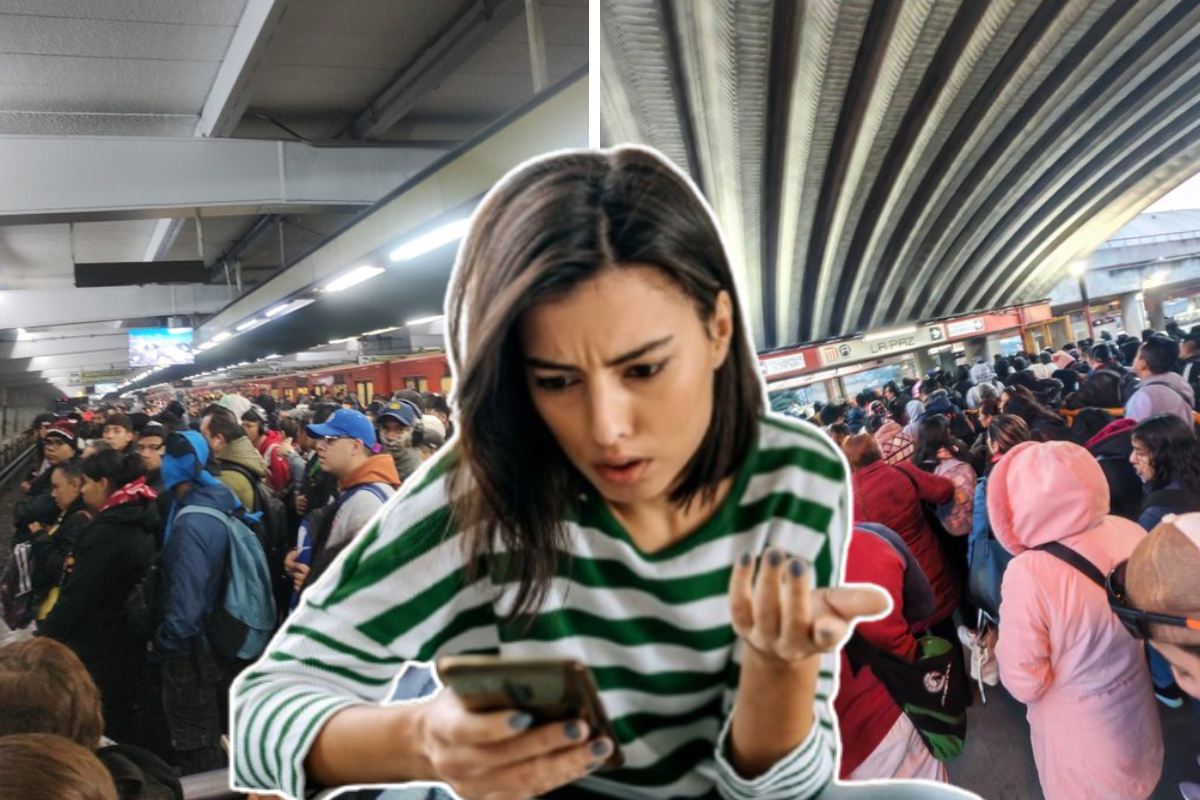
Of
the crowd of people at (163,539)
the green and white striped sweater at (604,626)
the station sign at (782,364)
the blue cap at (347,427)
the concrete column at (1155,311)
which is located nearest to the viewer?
the green and white striped sweater at (604,626)

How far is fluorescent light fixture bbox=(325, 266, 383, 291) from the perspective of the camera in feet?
5.60

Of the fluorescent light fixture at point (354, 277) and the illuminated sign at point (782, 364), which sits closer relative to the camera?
the illuminated sign at point (782, 364)

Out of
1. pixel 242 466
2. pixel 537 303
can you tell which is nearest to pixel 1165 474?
pixel 537 303

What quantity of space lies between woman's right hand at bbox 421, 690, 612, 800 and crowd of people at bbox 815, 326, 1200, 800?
21.2 inches

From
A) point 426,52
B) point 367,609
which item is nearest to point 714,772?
point 367,609

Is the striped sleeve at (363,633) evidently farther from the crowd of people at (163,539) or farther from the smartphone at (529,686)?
the crowd of people at (163,539)

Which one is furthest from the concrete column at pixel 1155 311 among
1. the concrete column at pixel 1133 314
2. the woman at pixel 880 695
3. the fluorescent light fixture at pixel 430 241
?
the fluorescent light fixture at pixel 430 241

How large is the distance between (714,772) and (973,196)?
893 millimetres

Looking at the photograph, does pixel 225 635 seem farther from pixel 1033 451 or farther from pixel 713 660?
pixel 1033 451

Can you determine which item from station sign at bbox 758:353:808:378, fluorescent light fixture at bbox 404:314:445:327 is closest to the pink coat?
station sign at bbox 758:353:808:378

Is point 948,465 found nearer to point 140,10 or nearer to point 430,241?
point 430,241

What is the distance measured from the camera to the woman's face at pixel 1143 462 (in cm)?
134

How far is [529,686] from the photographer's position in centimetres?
88

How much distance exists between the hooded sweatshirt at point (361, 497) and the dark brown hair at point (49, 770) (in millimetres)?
517
